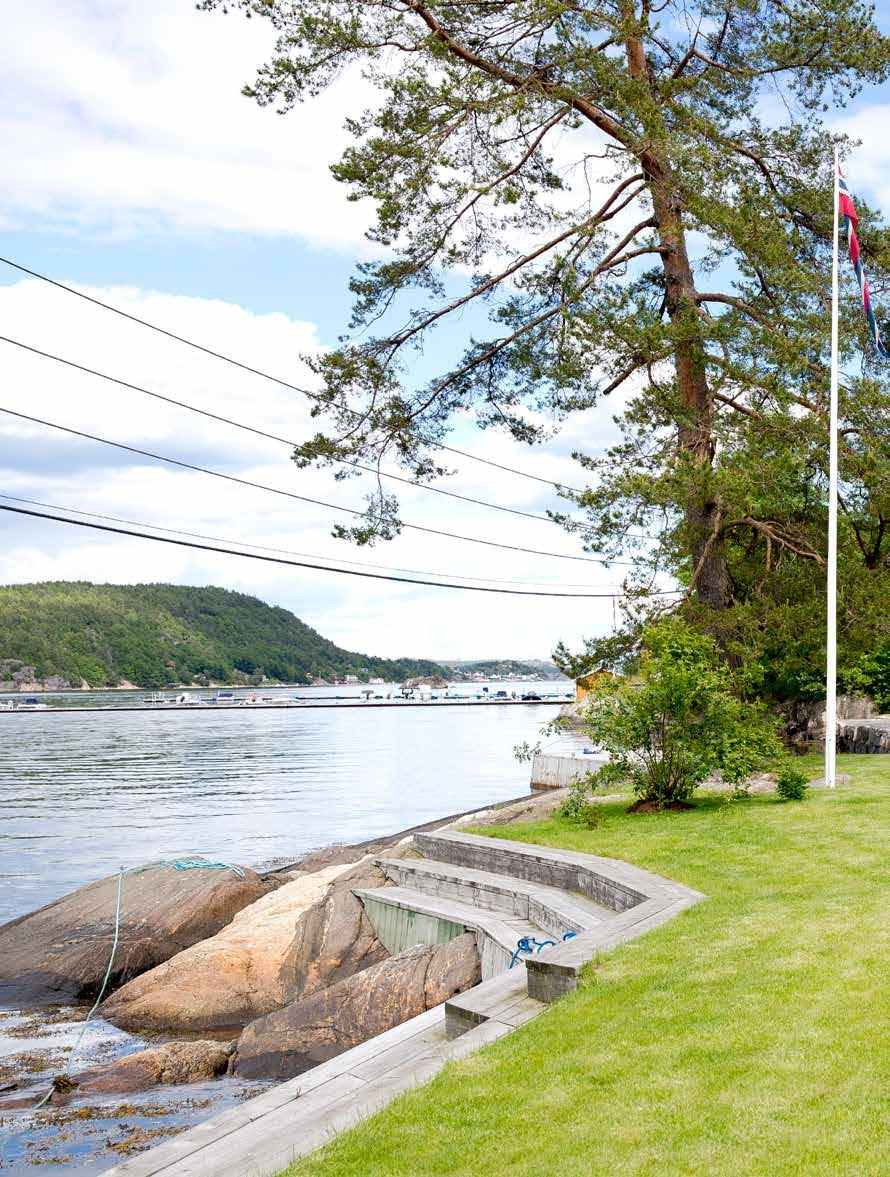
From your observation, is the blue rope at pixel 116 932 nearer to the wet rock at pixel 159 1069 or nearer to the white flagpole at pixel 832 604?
the wet rock at pixel 159 1069

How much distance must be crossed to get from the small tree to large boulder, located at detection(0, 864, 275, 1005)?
565cm

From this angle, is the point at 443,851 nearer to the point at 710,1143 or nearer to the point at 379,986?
the point at 379,986

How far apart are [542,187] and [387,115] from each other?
360 centimetres

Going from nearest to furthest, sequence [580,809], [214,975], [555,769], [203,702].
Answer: [214,975]
[580,809]
[555,769]
[203,702]

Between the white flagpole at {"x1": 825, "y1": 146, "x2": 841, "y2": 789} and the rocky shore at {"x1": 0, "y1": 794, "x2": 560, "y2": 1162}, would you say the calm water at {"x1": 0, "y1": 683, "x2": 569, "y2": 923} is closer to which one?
the rocky shore at {"x1": 0, "y1": 794, "x2": 560, "y2": 1162}

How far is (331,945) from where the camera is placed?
480 inches

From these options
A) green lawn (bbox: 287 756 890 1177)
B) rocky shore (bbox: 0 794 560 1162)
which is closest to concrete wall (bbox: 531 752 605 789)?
rocky shore (bbox: 0 794 560 1162)

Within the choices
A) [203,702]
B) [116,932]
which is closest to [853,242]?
[116,932]

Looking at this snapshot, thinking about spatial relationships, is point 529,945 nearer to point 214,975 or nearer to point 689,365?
point 214,975

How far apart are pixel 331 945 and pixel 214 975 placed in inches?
52.9

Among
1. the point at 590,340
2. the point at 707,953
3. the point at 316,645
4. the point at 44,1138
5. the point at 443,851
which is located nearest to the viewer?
the point at 707,953

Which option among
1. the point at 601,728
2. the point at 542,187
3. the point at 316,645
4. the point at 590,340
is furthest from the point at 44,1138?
the point at 316,645

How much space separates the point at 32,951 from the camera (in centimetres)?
1438

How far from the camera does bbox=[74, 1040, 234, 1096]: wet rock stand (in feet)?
31.1
